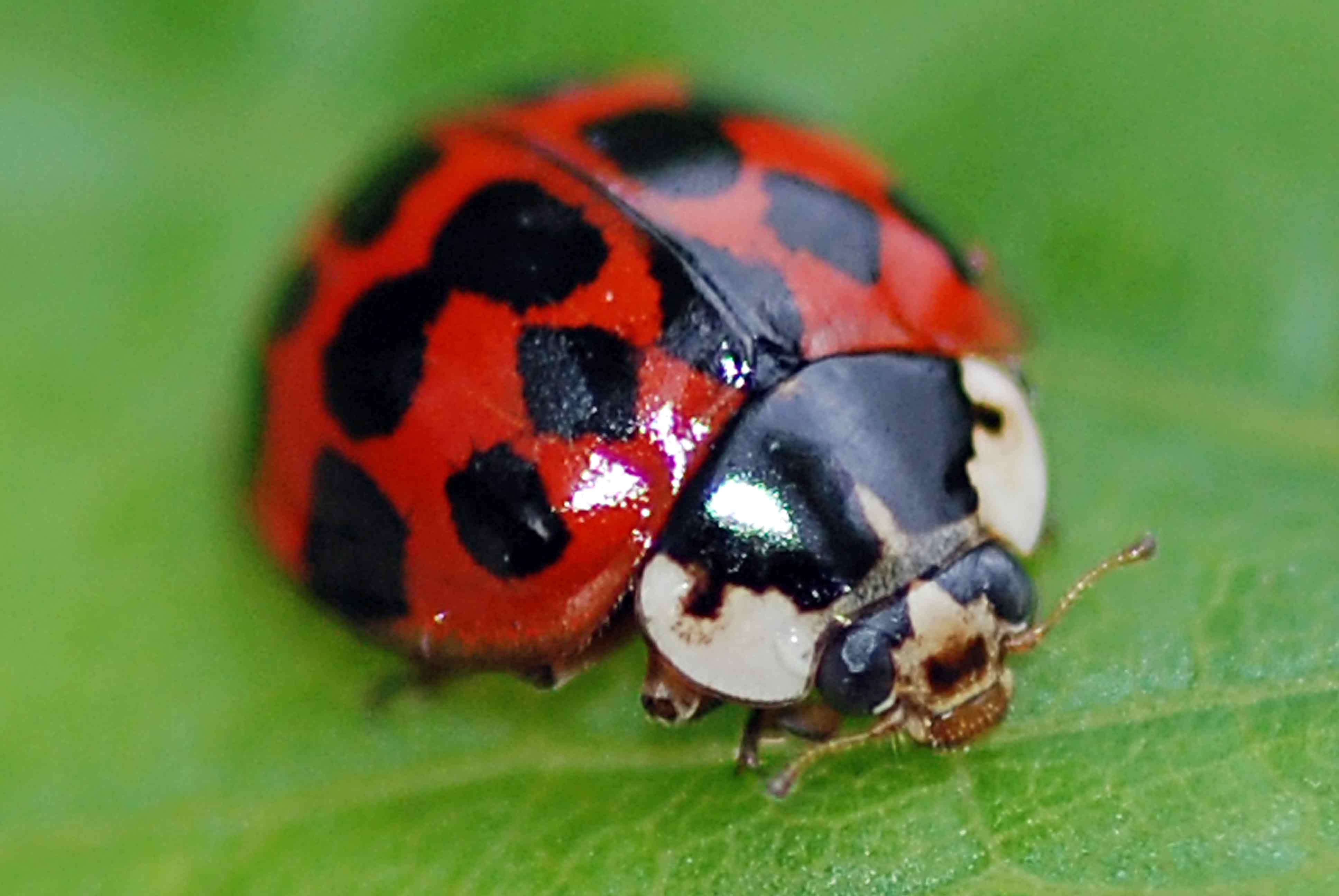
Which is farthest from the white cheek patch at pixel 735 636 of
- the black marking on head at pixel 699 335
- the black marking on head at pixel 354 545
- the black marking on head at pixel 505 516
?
the black marking on head at pixel 354 545

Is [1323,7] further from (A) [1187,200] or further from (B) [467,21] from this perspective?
(B) [467,21]

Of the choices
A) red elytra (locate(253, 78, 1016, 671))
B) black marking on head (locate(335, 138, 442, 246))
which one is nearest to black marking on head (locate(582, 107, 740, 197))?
red elytra (locate(253, 78, 1016, 671))

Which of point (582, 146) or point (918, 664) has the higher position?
point (582, 146)

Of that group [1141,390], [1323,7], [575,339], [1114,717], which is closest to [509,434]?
[575,339]

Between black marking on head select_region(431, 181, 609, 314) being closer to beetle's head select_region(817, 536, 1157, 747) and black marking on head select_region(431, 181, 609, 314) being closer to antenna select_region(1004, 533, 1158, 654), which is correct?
beetle's head select_region(817, 536, 1157, 747)

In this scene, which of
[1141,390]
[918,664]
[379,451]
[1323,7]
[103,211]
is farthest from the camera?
[103,211]

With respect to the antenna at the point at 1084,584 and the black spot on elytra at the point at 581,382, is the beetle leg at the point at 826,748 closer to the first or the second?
the antenna at the point at 1084,584
